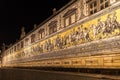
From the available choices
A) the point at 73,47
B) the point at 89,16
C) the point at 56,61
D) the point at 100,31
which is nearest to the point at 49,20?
the point at 56,61

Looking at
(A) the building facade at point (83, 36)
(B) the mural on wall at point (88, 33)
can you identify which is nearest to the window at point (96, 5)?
(A) the building facade at point (83, 36)

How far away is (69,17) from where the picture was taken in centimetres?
1588

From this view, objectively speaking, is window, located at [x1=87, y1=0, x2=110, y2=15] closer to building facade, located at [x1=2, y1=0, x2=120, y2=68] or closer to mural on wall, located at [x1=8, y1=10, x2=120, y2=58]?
building facade, located at [x1=2, y1=0, x2=120, y2=68]

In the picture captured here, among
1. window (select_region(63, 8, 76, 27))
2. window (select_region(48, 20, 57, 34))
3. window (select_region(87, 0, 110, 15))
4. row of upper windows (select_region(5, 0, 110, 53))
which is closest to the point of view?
window (select_region(87, 0, 110, 15))

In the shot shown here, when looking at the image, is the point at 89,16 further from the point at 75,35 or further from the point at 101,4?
the point at 75,35

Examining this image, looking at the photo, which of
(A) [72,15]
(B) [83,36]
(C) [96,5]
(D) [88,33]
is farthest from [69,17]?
(C) [96,5]

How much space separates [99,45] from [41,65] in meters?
11.8

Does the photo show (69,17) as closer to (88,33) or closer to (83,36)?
(83,36)

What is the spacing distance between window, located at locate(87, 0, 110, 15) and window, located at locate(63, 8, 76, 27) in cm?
209

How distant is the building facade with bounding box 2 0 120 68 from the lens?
1052cm

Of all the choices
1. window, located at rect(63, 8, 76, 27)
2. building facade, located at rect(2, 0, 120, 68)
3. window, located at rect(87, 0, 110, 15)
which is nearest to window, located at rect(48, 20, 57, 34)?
building facade, located at rect(2, 0, 120, 68)

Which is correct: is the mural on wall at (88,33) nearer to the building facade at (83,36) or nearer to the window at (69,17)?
the building facade at (83,36)

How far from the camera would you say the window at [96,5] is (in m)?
11.5

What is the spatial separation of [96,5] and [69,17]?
3.69 m
